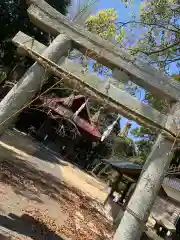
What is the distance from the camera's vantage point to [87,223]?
1033 centimetres

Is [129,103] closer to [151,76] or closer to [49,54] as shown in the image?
[151,76]

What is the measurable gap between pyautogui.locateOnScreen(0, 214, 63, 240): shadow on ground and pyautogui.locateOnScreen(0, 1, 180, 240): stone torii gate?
1.84 m

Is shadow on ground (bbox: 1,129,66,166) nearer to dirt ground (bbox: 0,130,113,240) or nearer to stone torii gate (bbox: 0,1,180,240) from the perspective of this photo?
dirt ground (bbox: 0,130,113,240)

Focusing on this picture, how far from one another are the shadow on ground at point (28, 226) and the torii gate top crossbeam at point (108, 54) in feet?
11.8

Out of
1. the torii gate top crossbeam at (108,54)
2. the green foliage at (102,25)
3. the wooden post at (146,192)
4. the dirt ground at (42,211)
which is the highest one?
the green foliage at (102,25)

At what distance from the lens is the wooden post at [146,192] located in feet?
19.8

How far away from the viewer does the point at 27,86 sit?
632 cm

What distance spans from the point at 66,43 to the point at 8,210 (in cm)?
389

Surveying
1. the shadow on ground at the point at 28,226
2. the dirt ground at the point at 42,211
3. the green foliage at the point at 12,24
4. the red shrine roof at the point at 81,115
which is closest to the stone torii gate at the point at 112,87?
the shadow on ground at the point at 28,226

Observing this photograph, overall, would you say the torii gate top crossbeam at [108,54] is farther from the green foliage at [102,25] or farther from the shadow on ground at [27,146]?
the shadow on ground at [27,146]

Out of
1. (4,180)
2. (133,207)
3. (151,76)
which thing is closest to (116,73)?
(151,76)

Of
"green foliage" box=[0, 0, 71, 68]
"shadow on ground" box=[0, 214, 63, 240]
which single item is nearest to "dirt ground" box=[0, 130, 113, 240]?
"shadow on ground" box=[0, 214, 63, 240]

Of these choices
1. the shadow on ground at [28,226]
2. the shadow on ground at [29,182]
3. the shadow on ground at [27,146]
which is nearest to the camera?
the shadow on ground at [28,226]

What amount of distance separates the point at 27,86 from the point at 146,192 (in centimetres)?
284
